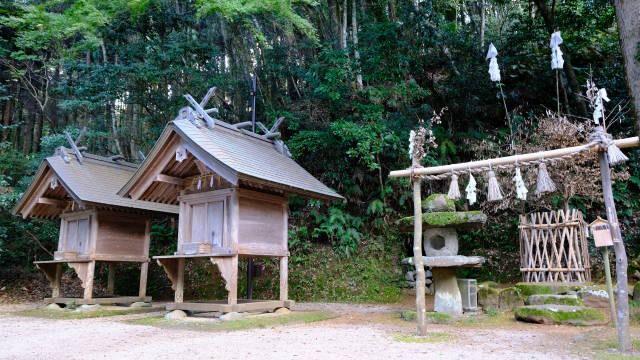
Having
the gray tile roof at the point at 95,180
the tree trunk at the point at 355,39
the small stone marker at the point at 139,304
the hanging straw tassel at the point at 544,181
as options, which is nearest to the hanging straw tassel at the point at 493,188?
the hanging straw tassel at the point at 544,181

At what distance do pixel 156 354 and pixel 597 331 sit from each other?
705 centimetres

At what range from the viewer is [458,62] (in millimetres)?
16891

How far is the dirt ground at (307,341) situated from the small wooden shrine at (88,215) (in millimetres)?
2545

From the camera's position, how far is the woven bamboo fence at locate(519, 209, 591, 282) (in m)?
10.5

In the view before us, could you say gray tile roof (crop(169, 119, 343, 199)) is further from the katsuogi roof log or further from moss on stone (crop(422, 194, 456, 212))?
moss on stone (crop(422, 194, 456, 212))

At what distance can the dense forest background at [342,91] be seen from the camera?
1401 centimetres

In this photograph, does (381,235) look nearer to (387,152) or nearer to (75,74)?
(387,152)

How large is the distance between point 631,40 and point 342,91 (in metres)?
8.23

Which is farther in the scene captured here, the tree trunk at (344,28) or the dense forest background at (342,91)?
the tree trunk at (344,28)

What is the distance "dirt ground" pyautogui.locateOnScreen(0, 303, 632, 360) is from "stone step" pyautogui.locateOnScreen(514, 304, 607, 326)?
0.26 meters

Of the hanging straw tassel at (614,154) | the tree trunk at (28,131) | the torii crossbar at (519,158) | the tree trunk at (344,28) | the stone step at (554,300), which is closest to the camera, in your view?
the hanging straw tassel at (614,154)

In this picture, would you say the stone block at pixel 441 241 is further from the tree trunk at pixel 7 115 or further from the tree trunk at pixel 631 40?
the tree trunk at pixel 7 115

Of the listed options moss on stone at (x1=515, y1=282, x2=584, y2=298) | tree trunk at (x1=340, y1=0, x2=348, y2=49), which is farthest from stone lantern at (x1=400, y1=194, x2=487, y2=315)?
tree trunk at (x1=340, y1=0, x2=348, y2=49)

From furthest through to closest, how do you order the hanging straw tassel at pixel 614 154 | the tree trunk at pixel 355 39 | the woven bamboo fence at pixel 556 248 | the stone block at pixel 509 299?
the tree trunk at pixel 355 39, the woven bamboo fence at pixel 556 248, the stone block at pixel 509 299, the hanging straw tassel at pixel 614 154
